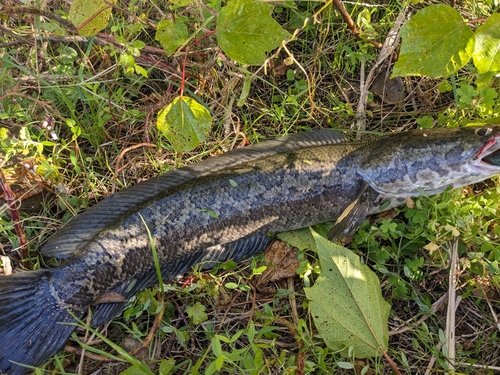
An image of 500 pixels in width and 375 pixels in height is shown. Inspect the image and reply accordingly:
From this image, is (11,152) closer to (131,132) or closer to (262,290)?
(131,132)

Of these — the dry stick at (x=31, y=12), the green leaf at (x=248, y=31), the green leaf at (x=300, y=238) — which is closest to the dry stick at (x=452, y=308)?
the green leaf at (x=300, y=238)

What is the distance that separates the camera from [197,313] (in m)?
2.96

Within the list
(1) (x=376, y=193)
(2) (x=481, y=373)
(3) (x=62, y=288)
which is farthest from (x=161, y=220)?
(2) (x=481, y=373)

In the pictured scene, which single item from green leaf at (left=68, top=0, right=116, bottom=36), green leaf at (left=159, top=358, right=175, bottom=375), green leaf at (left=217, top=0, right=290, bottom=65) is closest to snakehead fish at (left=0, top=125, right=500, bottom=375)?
green leaf at (left=159, top=358, right=175, bottom=375)

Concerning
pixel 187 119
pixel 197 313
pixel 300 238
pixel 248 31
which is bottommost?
pixel 197 313

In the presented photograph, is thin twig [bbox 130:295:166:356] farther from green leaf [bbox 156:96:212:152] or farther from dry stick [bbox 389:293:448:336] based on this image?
dry stick [bbox 389:293:448:336]

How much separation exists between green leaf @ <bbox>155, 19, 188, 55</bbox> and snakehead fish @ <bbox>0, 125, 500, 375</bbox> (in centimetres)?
78

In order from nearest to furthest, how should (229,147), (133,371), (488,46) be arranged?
(488,46) → (133,371) → (229,147)

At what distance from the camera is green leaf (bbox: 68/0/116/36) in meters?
2.83

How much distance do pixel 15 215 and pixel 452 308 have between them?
9.12ft

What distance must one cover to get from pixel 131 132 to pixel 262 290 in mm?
1478

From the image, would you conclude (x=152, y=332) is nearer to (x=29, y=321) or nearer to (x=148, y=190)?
(x=29, y=321)

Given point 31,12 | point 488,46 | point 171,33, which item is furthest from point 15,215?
point 488,46

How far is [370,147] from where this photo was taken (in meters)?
3.17
